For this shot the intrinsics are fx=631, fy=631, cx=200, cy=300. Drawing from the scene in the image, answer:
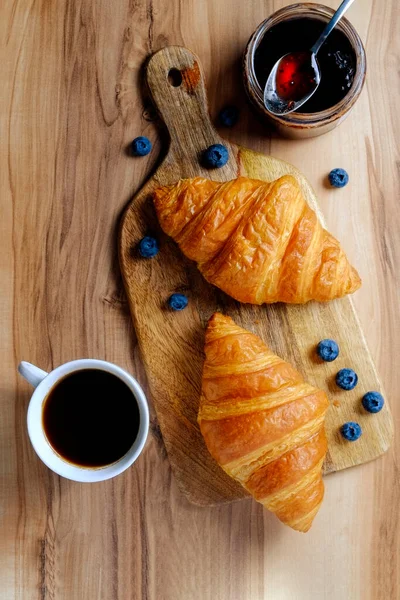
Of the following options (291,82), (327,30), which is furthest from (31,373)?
(327,30)

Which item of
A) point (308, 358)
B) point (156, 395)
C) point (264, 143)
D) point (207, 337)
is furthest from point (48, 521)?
point (264, 143)

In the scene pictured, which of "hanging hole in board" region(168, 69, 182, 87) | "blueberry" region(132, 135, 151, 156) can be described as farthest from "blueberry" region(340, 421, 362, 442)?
"hanging hole in board" region(168, 69, 182, 87)

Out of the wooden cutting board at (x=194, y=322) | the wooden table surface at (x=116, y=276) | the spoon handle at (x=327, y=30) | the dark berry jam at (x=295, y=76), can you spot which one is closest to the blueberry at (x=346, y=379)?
the wooden cutting board at (x=194, y=322)

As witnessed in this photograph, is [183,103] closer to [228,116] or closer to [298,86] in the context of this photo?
[228,116]

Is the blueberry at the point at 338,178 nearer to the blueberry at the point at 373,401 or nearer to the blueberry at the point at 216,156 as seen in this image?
the blueberry at the point at 216,156

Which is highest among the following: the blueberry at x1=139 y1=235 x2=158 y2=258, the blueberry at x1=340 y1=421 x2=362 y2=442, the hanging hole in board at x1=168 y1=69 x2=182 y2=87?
the hanging hole in board at x1=168 y1=69 x2=182 y2=87

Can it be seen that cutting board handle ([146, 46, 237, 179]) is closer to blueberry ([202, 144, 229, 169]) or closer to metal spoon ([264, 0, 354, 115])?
blueberry ([202, 144, 229, 169])

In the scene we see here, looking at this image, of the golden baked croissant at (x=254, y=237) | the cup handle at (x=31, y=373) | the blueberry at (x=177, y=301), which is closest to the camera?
the cup handle at (x=31, y=373)
